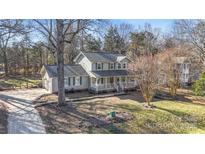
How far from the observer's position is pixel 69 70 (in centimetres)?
1479

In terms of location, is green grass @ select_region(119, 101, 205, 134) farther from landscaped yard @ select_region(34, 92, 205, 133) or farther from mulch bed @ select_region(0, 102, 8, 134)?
mulch bed @ select_region(0, 102, 8, 134)

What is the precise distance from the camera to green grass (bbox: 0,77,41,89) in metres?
14.6

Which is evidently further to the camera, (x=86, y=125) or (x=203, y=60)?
(x=203, y=60)

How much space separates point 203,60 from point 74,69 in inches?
326

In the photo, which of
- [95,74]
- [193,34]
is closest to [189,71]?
[193,34]

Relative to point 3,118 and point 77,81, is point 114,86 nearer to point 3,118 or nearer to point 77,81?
point 77,81

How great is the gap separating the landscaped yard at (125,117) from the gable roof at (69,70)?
2902mm

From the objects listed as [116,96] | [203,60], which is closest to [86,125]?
[116,96]

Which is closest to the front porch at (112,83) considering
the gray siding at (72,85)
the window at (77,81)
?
the gray siding at (72,85)

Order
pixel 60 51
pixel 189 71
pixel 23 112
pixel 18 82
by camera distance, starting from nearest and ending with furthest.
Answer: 1. pixel 23 112
2. pixel 60 51
3. pixel 18 82
4. pixel 189 71

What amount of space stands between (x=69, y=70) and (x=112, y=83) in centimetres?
278
